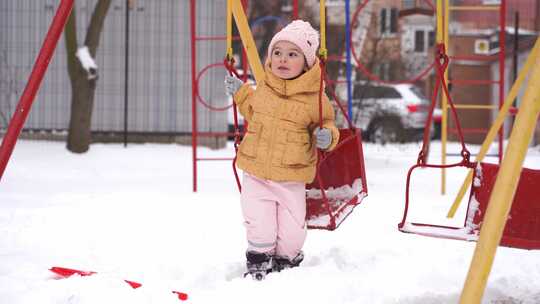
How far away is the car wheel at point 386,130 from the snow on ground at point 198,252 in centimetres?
572

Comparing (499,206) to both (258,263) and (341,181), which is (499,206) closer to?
(258,263)

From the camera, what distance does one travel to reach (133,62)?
10.3 metres

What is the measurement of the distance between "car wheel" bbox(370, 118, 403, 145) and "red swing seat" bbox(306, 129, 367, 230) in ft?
30.2

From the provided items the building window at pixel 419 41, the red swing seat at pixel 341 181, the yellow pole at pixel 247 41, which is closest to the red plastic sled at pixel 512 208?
the red swing seat at pixel 341 181

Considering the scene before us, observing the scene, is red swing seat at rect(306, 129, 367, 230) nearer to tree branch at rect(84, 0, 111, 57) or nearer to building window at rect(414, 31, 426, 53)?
tree branch at rect(84, 0, 111, 57)

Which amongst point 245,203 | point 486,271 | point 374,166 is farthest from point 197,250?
point 374,166

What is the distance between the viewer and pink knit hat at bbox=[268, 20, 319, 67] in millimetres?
3002

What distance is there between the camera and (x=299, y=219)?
306cm

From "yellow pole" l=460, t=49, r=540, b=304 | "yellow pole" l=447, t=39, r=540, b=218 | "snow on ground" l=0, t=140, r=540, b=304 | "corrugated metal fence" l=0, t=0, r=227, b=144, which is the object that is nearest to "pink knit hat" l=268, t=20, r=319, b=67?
"snow on ground" l=0, t=140, r=540, b=304

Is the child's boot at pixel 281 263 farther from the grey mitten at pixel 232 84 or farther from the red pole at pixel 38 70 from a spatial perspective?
the red pole at pixel 38 70

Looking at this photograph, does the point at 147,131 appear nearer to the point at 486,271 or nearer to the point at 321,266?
the point at 321,266

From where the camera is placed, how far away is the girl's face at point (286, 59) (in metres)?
3.01

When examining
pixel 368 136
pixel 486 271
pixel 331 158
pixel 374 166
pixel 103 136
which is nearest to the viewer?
pixel 486 271

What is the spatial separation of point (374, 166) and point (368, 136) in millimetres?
4043
